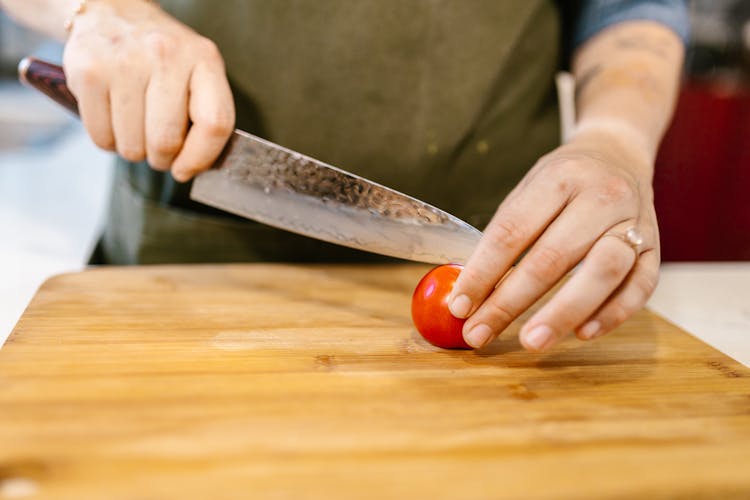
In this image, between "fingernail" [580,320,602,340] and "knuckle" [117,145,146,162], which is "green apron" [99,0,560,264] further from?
"fingernail" [580,320,602,340]

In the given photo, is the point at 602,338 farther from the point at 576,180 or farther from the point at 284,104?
the point at 284,104

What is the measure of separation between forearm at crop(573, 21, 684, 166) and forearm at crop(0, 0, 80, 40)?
2.80 feet

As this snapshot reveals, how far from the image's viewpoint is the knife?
1.03 m

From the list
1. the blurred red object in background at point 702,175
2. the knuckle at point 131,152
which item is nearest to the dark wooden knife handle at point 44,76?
the knuckle at point 131,152

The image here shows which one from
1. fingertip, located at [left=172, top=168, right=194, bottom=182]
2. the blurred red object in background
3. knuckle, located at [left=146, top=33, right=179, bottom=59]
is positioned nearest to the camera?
knuckle, located at [left=146, top=33, right=179, bottom=59]

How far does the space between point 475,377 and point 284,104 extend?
0.66m

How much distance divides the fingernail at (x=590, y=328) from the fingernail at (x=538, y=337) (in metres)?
0.06

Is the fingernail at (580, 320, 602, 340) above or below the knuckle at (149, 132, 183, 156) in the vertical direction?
below

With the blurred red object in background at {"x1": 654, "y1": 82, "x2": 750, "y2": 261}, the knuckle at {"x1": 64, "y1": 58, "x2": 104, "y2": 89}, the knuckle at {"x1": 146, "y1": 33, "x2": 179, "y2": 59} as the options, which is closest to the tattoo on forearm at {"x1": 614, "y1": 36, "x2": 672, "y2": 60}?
the knuckle at {"x1": 146, "y1": 33, "x2": 179, "y2": 59}

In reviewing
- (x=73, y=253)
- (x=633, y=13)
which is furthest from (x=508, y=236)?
(x=73, y=253)

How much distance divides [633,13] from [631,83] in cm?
19

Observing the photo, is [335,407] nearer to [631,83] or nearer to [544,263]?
[544,263]

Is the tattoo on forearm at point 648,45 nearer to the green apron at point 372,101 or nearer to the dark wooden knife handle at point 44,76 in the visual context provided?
the green apron at point 372,101

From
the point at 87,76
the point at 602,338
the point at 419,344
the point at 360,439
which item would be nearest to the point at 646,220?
the point at 602,338
